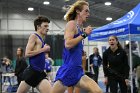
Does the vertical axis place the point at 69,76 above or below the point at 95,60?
above

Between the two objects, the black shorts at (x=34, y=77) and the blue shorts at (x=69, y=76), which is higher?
the blue shorts at (x=69, y=76)

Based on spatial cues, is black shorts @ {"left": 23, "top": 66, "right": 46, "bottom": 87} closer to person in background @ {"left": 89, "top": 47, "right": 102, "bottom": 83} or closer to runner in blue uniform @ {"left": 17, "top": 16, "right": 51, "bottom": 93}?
runner in blue uniform @ {"left": 17, "top": 16, "right": 51, "bottom": 93}

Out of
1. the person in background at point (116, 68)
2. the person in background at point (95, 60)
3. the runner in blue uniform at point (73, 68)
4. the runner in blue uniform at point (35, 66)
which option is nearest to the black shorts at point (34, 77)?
the runner in blue uniform at point (35, 66)

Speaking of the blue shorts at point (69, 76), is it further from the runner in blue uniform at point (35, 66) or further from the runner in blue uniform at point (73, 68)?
the runner in blue uniform at point (35, 66)

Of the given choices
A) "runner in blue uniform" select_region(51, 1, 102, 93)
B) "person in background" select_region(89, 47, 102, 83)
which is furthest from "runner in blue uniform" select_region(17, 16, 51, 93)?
"person in background" select_region(89, 47, 102, 83)

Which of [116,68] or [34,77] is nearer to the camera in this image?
[34,77]

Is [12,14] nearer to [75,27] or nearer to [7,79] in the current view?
[7,79]

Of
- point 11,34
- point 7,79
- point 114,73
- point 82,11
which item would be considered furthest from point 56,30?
point 82,11

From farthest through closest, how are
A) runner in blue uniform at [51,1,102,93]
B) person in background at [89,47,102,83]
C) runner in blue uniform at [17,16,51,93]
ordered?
person in background at [89,47,102,83], runner in blue uniform at [17,16,51,93], runner in blue uniform at [51,1,102,93]

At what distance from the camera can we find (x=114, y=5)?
28.9 metres

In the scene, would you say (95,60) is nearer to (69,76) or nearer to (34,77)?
(34,77)

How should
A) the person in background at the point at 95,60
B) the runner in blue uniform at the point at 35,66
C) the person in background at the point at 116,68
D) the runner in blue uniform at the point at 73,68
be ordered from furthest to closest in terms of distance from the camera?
the person in background at the point at 95,60 → the person in background at the point at 116,68 → the runner in blue uniform at the point at 35,66 → the runner in blue uniform at the point at 73,68

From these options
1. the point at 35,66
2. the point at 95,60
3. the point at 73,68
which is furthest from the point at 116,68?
the point at 95,60

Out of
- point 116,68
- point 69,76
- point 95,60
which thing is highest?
point 69,76
